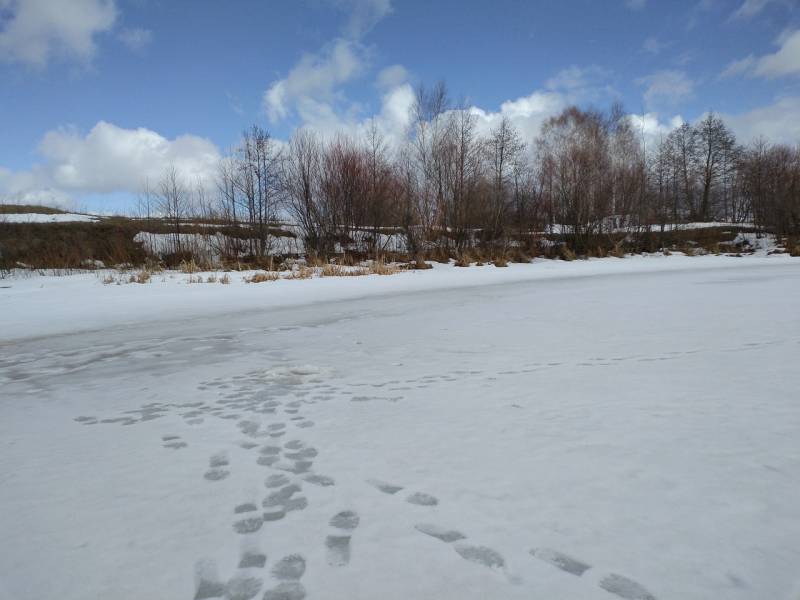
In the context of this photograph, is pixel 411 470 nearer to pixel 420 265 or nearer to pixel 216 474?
pixel 216 474

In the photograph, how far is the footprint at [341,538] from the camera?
3.07 feet

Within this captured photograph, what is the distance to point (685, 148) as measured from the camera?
26922mm

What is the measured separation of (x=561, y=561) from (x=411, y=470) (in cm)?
50

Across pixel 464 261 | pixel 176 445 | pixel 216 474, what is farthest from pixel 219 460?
pixel 464 261

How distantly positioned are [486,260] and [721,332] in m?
10.3

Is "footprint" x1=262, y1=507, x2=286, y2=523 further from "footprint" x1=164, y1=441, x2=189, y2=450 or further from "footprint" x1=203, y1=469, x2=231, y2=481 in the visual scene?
"footprint" x1=164, y1=441, x2=189, y2=450

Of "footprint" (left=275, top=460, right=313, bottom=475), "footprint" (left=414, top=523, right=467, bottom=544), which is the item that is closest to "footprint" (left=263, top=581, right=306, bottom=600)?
"footprint" (left=414, top=523, right=467, bottom=544)

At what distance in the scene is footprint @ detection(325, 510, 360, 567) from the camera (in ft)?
3.07

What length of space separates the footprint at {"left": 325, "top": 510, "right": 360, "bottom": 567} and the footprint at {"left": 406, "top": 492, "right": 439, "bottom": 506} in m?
0.16

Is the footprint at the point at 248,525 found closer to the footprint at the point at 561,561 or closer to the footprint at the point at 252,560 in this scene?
the footprint at the point at 252,560

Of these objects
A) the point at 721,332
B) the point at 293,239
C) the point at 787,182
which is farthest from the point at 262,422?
the point at 787,182

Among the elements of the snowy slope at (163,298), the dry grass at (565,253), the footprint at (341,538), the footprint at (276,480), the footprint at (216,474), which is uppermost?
the dry grass at (565,253)

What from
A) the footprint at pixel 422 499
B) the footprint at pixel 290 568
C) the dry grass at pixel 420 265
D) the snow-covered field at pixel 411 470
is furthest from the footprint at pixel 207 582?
the dry grass at pixel 420 265

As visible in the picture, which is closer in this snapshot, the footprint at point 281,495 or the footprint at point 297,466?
the footprint at point 281,495
